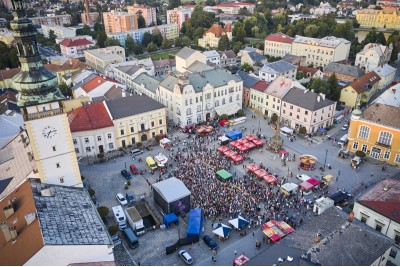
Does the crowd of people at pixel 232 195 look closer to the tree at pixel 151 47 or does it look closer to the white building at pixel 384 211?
the white building at pixel 384 211

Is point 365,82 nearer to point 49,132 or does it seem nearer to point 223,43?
point 223,43

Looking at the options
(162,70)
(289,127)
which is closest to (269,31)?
(162,70)

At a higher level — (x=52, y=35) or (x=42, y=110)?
(x=42, y=110)

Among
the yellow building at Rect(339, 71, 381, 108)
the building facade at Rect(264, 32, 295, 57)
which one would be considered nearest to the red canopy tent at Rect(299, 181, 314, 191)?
the yellow building at Rect(339, 71, 381, 108)

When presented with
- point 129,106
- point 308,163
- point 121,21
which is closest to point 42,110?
point 129,106

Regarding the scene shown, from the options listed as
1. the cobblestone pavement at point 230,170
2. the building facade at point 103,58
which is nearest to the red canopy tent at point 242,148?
the cobblestone pavement at point 230,170

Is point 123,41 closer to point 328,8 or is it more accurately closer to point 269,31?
point 269,31

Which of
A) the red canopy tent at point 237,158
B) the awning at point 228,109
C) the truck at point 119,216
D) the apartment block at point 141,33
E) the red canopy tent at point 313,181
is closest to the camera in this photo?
the truck at point 119,216
